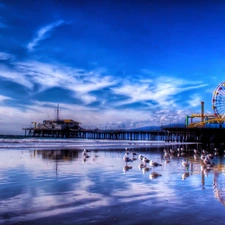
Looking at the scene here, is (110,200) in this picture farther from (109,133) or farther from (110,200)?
(109,133)

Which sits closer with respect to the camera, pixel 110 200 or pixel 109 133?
pixel 110 200

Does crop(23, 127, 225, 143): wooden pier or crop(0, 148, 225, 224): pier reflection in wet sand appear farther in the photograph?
crop(23, 127, 225, 143): wooden pier

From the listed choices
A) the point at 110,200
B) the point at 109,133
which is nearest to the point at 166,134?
the point at 109,133

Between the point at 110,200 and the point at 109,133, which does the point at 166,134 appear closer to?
the point at 109,133

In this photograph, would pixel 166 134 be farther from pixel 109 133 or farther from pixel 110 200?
pixel 110 200

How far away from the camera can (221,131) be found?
2707 inches

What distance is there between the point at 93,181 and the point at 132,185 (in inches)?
65.9

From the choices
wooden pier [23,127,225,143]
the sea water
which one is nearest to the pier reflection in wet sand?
the sea water

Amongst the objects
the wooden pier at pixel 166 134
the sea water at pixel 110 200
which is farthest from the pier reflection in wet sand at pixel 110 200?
the wooden pier at pixel 166 134

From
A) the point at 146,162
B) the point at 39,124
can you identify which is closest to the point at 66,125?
the point at 39,124

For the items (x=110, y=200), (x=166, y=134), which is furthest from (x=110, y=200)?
(x=166, y=134)

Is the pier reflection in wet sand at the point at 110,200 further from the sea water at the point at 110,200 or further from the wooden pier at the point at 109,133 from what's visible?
the wooden pier at the point at 109,133

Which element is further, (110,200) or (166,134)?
(166,134)

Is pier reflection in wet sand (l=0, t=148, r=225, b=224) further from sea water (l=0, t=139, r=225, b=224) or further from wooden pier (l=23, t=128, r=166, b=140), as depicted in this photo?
wooden pier (l=23, t=128, r=166, b=140)
